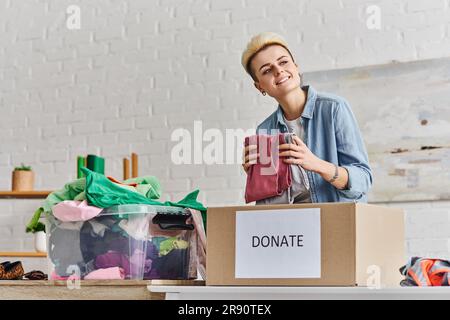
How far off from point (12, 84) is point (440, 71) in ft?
7.88

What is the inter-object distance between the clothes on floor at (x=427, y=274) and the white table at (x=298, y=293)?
14 centimetres

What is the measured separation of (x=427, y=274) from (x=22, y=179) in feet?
9.68

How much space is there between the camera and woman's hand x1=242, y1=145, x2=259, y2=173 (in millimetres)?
1452

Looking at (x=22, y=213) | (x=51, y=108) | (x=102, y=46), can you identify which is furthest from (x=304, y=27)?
(x=22, y=213)

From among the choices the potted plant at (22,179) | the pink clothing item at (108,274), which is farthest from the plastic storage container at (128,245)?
the potted plant at (22,179)

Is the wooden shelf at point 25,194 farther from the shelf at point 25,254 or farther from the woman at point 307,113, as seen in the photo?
the woman at point 307,113

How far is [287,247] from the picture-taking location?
1.30 m

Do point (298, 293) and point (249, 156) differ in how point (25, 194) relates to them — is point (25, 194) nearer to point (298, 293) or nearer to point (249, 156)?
point (249, 156)

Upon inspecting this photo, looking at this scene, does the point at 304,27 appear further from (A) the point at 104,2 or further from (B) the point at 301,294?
(B) the point at 301,294

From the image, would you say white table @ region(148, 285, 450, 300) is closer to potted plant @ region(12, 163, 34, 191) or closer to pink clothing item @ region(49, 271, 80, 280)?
pink clothing item @ region(49, 271, 80, 280)

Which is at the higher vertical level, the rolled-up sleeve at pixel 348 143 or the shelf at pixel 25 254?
the rolled-up sleeve at pixel 348 143

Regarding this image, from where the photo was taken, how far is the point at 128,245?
1.46 m

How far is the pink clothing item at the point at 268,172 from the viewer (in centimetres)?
145

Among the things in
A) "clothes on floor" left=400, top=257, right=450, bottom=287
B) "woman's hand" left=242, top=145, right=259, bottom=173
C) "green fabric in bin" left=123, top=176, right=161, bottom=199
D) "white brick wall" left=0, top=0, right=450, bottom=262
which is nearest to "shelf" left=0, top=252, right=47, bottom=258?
"white brick wall" left=0, top=0, right=450, bottom=262
